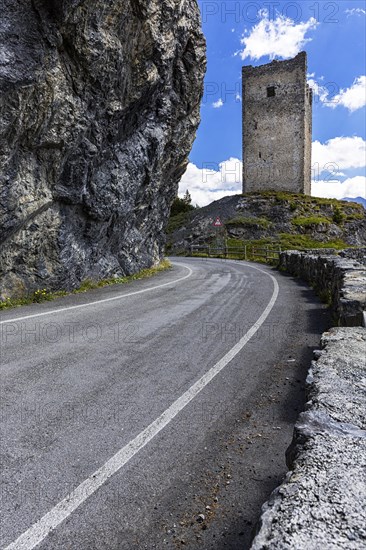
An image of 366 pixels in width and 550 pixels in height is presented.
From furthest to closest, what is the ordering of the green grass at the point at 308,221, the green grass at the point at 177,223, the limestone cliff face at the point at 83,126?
the green grass at the point at 177,223 < the green grass at the point at 308,221 < the limestone cliff face at the point at 83,126

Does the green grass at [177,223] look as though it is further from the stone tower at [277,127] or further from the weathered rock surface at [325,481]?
the weathered rock surface at [325,481]

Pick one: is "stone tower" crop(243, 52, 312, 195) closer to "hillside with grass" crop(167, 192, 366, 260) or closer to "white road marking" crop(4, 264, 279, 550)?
"hillside with grass" crop(167, 192, 366, 260)

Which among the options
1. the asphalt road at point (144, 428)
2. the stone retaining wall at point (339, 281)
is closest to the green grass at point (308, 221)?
the stone retaining wall at point (339, 281)

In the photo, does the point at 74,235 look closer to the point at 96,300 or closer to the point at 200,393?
the point at 96,300

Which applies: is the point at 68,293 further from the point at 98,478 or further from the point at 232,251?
the point at 232,251

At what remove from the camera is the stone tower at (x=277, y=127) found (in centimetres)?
5803

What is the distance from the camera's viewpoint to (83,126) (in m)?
13.8

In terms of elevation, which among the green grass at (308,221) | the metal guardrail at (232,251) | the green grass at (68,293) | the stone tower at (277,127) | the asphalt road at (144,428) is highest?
the stone tower at (277,127)

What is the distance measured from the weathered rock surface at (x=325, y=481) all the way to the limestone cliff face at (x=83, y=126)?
34.2 ft

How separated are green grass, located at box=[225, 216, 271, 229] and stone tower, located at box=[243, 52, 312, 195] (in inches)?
476

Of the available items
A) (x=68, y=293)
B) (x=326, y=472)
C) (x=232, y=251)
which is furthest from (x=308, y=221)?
(x=326, y=472)

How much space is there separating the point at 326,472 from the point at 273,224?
160 feet

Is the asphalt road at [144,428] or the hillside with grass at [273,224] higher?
the hillside with grass at [273,224]

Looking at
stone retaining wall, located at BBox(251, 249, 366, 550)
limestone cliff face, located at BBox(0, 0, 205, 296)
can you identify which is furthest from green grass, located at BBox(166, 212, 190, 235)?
stone retaining wall, located at BBox(251, 249, 366, 550)
